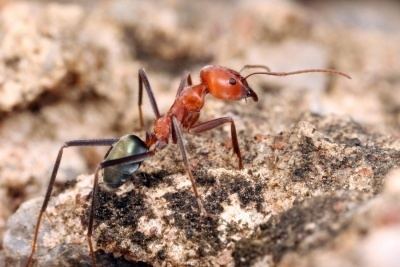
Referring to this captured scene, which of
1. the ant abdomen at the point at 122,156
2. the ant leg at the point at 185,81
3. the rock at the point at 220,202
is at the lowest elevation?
the rock at the point at 220,202

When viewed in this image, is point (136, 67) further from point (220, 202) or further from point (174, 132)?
point (220, 202)

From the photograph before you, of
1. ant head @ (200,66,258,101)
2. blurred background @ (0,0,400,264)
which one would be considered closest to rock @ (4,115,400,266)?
ant head @ (200,66,258,101)

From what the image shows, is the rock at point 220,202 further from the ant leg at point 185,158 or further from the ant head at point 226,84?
the ant head at point 226,84

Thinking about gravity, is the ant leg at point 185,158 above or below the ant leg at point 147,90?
below

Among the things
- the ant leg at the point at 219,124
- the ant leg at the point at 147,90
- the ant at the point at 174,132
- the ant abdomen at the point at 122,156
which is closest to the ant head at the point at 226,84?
the ant at the point at 174,132

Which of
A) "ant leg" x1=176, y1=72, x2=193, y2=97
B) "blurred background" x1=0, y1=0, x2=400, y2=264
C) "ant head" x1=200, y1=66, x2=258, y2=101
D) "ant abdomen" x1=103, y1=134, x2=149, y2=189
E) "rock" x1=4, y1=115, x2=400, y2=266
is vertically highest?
"blurred background" x1=0, y1=0, x2=400, y2=264

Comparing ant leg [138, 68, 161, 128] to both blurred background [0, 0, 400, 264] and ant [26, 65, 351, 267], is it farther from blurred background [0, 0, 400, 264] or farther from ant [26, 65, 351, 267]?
blurred background [0, 0, 400, 264]
